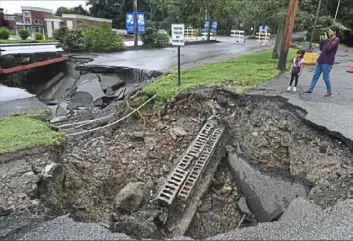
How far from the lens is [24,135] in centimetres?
499

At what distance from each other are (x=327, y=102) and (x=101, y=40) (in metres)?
13.8

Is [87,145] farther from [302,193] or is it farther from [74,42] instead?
[74,42]

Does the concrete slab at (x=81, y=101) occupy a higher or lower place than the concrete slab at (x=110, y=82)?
lower

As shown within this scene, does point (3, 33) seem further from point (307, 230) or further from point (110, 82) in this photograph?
point (307, 230)

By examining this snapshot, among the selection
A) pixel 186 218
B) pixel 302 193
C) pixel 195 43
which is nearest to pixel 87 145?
pixel 186 218

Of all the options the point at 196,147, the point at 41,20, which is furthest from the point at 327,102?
the point at 41,20

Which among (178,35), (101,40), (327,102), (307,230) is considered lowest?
(307,230)

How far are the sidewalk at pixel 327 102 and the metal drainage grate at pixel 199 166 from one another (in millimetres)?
1741

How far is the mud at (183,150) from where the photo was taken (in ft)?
13.0

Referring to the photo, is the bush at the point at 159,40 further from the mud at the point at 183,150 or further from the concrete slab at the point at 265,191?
the concrete slab at the point at 265,191

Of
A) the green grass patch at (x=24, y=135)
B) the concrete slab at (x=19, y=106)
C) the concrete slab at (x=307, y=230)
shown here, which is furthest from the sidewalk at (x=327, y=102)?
the concrete slab at (x=19, y=106)

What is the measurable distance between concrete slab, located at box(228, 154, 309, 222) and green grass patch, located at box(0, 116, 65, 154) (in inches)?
124

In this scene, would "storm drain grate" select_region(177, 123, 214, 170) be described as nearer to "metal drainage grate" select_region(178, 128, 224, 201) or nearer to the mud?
"metal drainage grate" select_region(178, 128, 224, 201)

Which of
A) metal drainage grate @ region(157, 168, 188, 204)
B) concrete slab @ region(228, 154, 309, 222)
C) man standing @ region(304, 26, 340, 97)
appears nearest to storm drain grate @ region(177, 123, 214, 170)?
metal drainage grate @ region(157, 168, 188, 204)
